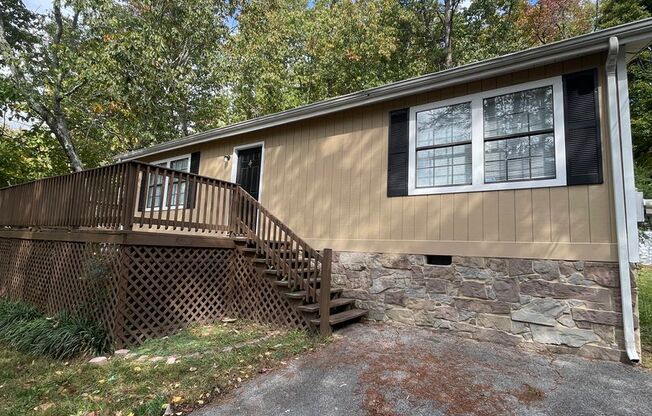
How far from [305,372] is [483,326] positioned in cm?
235

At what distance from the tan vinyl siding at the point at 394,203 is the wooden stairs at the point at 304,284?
89 centimetres

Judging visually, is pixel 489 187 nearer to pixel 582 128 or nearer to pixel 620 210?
pixel 582 128

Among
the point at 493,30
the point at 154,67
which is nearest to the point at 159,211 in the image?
the point at 154,67

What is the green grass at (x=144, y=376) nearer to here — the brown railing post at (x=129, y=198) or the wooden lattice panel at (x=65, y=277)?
the wooden lattice panel at (x=65, y=277)

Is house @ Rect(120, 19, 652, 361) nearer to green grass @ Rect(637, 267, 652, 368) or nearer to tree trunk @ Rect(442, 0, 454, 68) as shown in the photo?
green grass @ Rect(637, 267, 652, 368)

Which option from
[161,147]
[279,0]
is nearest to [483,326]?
[161,147]

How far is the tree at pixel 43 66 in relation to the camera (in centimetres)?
927

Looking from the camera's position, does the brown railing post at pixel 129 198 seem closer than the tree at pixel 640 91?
Yes

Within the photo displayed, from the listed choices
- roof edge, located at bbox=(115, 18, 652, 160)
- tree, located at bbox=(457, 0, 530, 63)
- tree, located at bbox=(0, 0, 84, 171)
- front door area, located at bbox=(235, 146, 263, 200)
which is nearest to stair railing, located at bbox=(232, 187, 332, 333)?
front door area, located at bbox=(235, 146, 263, 200)

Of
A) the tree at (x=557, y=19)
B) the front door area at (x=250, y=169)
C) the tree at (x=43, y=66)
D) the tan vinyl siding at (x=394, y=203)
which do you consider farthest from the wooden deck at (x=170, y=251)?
the tree at (x=557, y=19)

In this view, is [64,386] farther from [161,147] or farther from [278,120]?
[161,147]

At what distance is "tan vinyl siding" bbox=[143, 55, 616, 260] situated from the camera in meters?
3.97

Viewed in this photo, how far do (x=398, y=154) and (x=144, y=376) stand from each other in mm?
4107

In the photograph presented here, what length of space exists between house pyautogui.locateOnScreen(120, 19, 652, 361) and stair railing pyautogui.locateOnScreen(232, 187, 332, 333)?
841 mm
